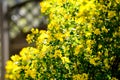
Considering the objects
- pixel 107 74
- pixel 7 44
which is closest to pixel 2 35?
pixel 7 44

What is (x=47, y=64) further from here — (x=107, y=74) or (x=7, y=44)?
(x=7, y=44)

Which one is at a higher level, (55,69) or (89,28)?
(89,28)

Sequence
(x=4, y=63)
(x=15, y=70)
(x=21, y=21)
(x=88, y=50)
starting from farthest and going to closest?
(x=21, y=21) → (x=4, y=63) → (x=15, y=70) → (x=88, y=50)

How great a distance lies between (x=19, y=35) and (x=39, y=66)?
9.68 feet

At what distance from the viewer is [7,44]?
18.7 ft

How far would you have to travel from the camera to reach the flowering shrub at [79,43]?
291 cm

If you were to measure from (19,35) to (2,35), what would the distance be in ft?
1.04

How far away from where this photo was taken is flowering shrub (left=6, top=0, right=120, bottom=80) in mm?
2908

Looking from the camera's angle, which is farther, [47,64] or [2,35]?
[2,35]

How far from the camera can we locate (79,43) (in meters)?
2.90

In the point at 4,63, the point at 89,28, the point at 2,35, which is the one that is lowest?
the point at 89,28

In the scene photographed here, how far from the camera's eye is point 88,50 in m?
2.89

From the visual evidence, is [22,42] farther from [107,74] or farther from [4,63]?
[107,74]

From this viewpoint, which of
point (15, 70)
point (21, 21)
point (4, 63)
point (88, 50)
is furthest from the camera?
point (21, 21)
